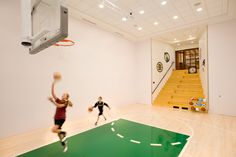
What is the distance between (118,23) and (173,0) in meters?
2.54

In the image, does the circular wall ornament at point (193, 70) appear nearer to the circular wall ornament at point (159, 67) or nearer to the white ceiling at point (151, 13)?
the circular wall ornament at point (159, 67)

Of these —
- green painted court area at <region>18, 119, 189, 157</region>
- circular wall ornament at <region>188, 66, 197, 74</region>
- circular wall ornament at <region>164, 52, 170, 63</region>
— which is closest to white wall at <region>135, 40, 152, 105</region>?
circular wall ornament at <region>164, 52, 170, 63</region>

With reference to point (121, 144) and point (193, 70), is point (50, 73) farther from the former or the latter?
point (193, 70)

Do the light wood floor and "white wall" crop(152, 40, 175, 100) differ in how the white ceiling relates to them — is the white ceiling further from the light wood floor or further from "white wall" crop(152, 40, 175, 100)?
the light wood floor

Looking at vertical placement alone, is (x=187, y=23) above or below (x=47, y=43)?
above

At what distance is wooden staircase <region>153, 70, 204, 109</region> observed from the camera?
7.35 meters

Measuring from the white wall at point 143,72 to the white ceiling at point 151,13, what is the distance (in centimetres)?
180

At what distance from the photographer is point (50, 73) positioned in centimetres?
448

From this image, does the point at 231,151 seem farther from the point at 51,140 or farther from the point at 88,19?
the point at 88,19

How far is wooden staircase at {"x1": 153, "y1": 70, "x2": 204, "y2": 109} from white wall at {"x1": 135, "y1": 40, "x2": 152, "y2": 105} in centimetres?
82

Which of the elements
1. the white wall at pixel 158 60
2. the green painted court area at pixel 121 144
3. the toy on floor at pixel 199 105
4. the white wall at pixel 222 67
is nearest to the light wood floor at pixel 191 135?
the green painted court area at pixel 121 144

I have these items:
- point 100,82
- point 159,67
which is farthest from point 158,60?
point 100,82

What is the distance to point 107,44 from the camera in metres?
6.65

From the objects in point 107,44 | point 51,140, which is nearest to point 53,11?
point 51,140
